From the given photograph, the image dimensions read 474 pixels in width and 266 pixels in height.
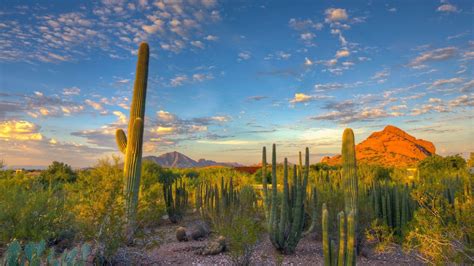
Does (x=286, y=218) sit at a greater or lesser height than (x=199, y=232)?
greater

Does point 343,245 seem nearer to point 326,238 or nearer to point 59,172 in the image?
point 326,238

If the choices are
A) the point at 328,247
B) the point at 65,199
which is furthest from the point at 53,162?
the point at 328,247

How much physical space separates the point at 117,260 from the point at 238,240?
2.17 meters

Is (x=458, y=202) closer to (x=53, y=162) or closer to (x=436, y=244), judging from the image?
(x=436, y=244)

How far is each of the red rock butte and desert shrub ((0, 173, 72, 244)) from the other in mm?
62696

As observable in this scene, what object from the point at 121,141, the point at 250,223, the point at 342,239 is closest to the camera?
the point at 342,239

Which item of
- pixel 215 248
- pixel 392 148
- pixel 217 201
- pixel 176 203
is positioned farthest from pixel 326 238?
pixel 392 148

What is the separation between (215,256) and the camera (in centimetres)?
708

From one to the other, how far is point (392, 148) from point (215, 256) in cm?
7421

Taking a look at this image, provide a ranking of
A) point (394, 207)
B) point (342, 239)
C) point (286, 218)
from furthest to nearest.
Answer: point (394, 207)
point (286, 218)
point (342, 239)

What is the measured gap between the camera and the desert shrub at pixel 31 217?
683 cm

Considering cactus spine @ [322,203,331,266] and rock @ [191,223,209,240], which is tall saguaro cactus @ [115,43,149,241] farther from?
cactus spine @ [322,203,331,266]

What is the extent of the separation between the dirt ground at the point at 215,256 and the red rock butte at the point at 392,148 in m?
61.1

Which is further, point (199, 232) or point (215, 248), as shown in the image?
point (199, 232)
